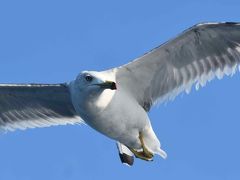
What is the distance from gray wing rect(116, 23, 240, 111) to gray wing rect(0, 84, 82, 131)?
0.91 m

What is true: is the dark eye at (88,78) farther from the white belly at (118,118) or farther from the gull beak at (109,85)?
the white belly at (118,118)

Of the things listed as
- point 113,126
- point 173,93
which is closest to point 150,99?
point 173,93

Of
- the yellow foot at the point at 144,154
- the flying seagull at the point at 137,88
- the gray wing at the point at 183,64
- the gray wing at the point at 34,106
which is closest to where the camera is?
the flying seagull at the point at 137,88

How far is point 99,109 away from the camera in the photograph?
9539 mm

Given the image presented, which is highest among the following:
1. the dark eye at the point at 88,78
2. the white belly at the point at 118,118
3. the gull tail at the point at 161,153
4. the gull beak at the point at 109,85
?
the dark eye at the point at 88,78

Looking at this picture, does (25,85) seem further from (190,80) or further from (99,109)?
(190,80)

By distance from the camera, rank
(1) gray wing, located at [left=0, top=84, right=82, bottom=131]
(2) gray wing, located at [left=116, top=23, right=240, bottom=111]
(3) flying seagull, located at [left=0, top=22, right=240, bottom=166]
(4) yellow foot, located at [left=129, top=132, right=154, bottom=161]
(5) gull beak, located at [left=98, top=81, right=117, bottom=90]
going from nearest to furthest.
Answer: (5) gull beak, located at [left=98, top=81, right=117, bottom=90], (3) flying seagull, located at [left=0, top=22, right=240, bottom=166], (2) gray wing, located at [left=116, top=23, right=240, bottom=111], (4) yellow foot, located at [left=129, top=132, right=154, bottom=161], (1) gray wing, located at [left=0, top=84, right=82, bottom=131]

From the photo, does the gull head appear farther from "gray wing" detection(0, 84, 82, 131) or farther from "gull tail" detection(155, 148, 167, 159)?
"gull tail" detection(155, 148, 167, 159)

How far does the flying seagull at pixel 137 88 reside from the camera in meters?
9.59

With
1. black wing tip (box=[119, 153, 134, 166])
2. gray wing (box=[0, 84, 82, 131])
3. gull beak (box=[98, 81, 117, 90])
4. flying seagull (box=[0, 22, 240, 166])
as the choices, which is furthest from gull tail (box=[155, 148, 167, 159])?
gull beak (box=[98, 81, 117, 90])

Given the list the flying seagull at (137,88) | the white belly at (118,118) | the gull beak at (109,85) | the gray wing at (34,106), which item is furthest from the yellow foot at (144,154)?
the gull beak at (109,85)

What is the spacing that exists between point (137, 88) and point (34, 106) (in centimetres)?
158

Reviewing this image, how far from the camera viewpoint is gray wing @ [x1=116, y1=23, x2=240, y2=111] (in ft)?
32.6

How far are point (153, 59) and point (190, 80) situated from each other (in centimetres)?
69
